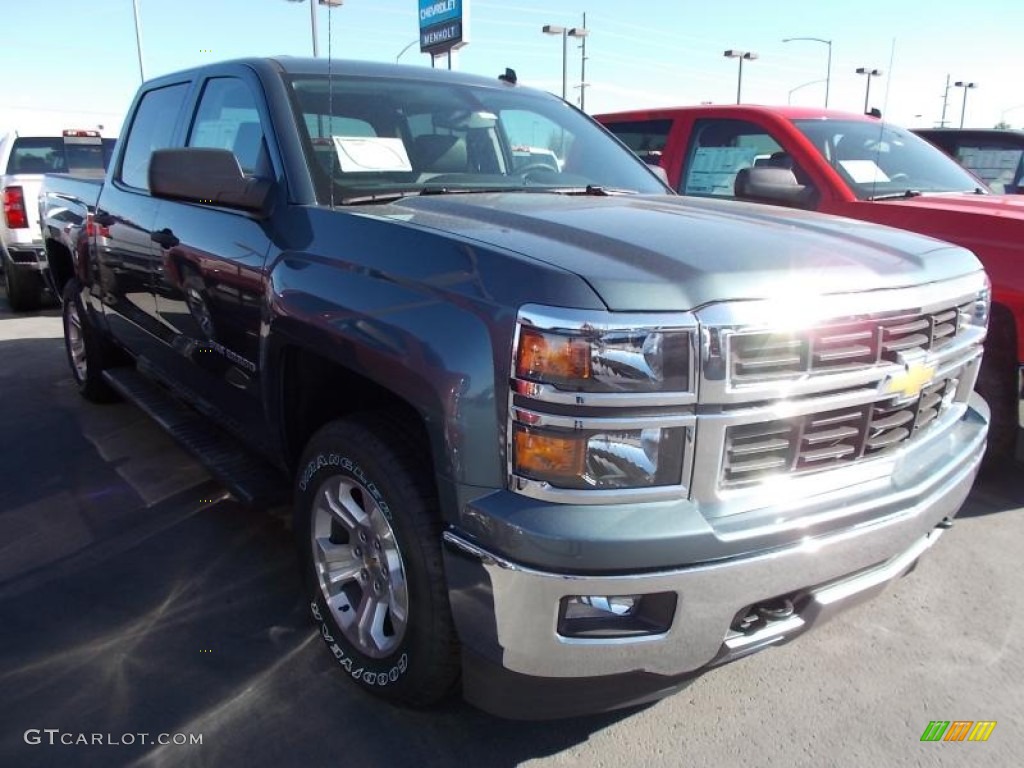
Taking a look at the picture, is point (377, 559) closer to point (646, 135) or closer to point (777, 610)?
point (777, 610)

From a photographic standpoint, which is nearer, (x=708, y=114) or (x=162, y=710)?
(x=162, y=710)

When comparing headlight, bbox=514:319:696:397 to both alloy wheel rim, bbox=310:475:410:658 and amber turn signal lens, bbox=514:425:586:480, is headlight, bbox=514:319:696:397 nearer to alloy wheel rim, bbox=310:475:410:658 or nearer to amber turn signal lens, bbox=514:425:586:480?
amber turn signal lens, bbox=514:425:586:480

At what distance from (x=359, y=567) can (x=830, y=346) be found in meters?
1.49

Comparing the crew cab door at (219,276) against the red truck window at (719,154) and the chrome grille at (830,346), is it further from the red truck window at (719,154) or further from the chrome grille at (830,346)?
the red truck window at (719,154)

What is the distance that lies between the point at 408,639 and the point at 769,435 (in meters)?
1.08

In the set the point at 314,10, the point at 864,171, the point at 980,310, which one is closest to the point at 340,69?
the point at 314,10

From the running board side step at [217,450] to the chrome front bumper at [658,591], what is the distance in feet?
4.27

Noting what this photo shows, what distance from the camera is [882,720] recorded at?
2.40m

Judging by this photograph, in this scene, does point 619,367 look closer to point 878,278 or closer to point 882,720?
point 878,278

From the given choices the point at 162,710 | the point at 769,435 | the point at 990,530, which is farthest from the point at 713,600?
the point at 990,530

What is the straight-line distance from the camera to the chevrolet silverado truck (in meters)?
1.78

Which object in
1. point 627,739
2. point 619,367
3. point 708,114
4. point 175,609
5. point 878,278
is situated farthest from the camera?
point 708,114

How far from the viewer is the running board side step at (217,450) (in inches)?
118

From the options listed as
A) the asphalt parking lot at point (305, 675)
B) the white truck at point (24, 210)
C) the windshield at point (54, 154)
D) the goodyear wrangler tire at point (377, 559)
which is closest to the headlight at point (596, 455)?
the goodyear wrangler tire at point (377, 559)
